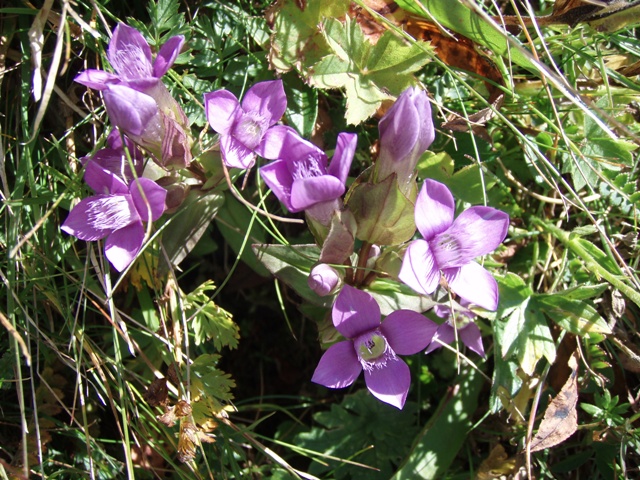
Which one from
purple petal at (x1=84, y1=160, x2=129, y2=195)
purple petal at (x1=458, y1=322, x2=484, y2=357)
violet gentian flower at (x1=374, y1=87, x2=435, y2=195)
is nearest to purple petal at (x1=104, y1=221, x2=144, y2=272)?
purple petal at (x1=84, y1=160, x2=129, y2=195)

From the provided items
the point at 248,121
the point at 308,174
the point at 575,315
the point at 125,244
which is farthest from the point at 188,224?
the point at 575,315

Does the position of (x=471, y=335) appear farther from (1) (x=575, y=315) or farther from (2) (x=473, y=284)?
(2) (x=473, y=284)

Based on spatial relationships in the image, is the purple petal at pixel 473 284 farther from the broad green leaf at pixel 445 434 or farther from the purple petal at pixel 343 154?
the broad green leaf at pixel 445 434

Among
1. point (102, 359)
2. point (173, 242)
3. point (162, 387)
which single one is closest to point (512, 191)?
point (173, 242)

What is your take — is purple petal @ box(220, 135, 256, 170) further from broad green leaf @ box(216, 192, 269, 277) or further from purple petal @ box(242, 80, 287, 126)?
broad green leaf @ box(216, 192, 269, 277)

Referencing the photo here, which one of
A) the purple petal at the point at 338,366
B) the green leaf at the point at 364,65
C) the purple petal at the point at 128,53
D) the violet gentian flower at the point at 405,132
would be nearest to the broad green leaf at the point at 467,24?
the green leaf at the point at 364,65

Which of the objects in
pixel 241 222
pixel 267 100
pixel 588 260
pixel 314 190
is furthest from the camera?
pixel 241 222
